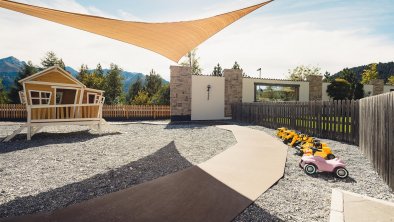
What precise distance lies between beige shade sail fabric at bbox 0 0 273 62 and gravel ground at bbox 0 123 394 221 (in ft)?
10.1

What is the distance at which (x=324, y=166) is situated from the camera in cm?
429

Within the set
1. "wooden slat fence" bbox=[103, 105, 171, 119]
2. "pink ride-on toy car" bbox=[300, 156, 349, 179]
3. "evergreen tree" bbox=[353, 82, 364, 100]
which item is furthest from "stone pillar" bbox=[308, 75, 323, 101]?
"pink ride-on toy car" bbox=[300, 156, 349, 179]

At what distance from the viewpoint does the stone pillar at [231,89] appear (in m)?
18.6

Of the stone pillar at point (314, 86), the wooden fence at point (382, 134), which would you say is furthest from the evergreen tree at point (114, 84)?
the wooden fence at point (382, 134)

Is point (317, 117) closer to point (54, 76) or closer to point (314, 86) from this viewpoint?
point (54, 76)

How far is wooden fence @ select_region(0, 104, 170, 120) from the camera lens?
1609cm

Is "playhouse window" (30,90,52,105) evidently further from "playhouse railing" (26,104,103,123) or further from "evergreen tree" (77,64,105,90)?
"evergreen tree" (77,64,105,90)

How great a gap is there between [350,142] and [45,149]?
8985 millimetres

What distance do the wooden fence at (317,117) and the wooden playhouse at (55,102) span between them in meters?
8.39

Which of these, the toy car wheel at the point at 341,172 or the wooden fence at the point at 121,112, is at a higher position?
the wooden fence at the point at 121,112

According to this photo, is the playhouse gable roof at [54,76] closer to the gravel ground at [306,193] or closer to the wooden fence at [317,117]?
the gravel ground at [306,193]

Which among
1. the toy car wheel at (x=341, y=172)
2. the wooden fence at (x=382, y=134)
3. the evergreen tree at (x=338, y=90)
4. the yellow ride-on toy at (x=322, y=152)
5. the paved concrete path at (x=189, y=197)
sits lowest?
the paved concrete path at (x=189, y=197)

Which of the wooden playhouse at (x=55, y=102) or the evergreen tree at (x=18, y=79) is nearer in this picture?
the wooden playhouse at (x=55, y=102)

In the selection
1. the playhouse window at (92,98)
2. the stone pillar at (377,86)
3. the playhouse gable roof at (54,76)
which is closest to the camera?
the playhouse gable roof at (54,76)
